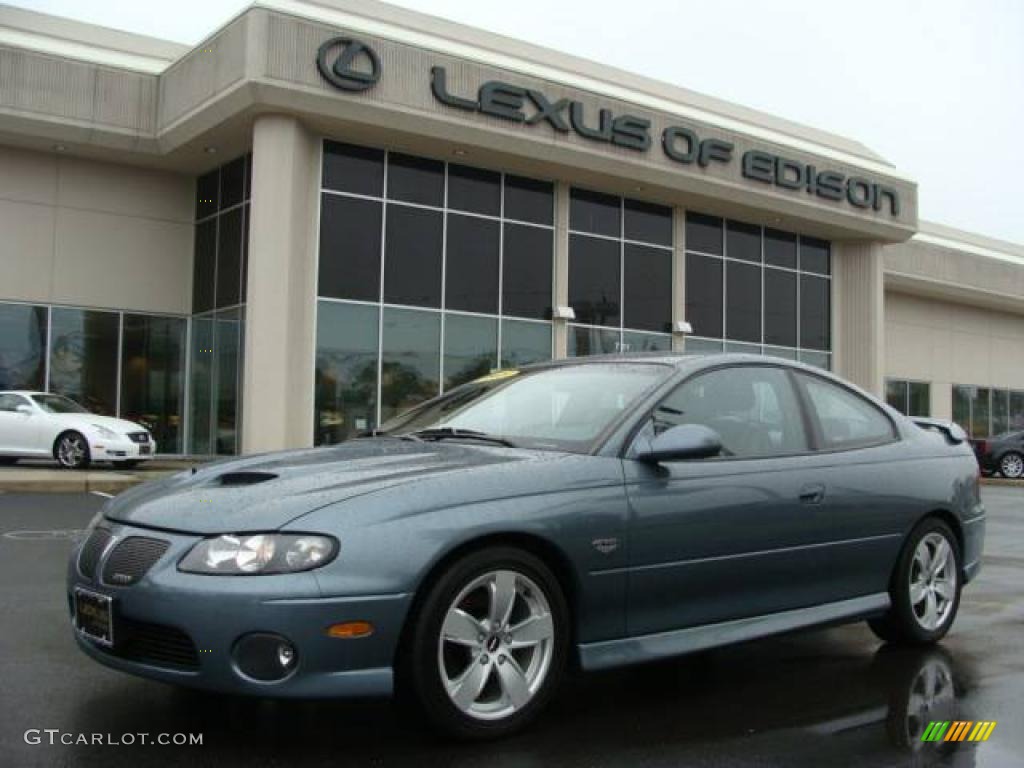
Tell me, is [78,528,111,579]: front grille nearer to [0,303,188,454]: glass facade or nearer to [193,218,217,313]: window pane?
[193,218,217,313]: window pane

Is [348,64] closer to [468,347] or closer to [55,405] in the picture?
[468,347]

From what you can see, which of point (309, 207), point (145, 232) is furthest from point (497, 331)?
point (145, 232)

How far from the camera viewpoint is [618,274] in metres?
23.3

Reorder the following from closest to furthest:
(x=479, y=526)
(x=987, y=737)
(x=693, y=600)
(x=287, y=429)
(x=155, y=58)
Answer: (x=479, y=526), (x=987, y=737), (x=693, y=600), (x=287, y=429), (x=155, y=58)

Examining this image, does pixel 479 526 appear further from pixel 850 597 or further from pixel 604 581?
pixel 850 597

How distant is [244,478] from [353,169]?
1638 cm

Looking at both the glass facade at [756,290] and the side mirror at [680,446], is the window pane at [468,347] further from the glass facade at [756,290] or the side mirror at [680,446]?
the side mirror at [680,446]

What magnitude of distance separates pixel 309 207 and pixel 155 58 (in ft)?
15.6

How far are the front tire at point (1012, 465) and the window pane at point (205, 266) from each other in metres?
17.9

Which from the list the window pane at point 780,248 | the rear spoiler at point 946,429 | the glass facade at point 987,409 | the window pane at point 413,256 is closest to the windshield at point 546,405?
the rear spoiler at point 946,429

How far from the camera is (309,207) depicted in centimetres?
1898

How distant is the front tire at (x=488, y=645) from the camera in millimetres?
3531

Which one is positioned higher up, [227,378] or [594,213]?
[594,213]

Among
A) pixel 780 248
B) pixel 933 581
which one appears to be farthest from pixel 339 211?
pixel 933 581
